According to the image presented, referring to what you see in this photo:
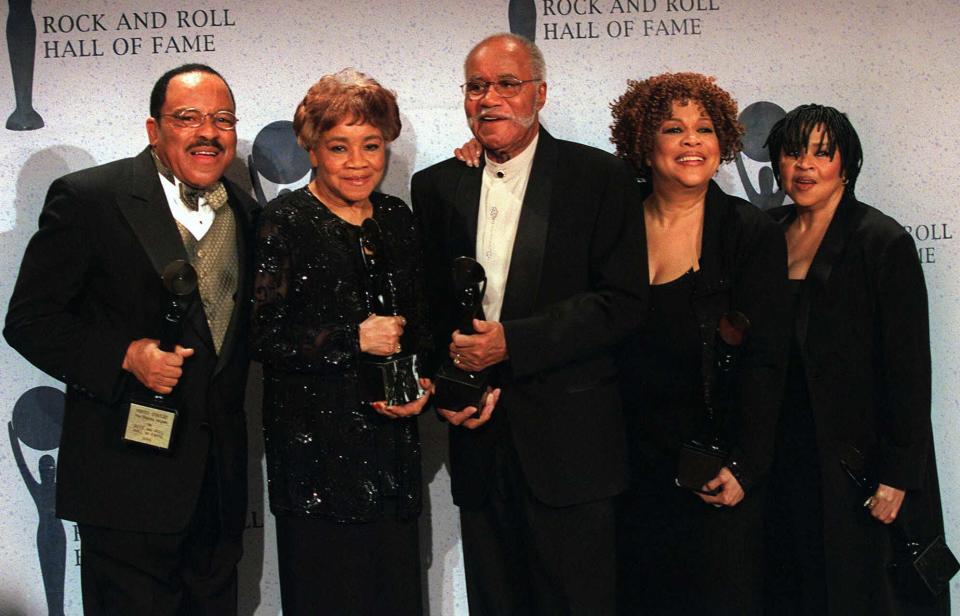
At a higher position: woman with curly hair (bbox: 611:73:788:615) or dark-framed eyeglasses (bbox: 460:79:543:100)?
dark-framed eyeglasses (bbox: 460:79:543:100)

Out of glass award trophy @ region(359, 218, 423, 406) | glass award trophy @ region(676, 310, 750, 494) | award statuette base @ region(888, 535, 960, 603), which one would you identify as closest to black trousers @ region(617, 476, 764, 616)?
glass award trophy @ region(676, 310, 750, 494)

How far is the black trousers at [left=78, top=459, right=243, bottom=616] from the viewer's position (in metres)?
2.53

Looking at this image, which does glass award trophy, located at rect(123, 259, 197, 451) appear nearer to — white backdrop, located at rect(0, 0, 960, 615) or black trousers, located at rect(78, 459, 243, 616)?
black trousers, located at rect(78, 459, 243, 616)

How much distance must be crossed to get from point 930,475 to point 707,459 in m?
0.76

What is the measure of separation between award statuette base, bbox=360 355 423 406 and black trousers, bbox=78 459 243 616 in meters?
0.51

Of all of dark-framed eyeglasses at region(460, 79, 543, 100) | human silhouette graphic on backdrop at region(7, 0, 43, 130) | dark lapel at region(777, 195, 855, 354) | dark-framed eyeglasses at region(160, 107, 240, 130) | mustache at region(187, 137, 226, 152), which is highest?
human silhouette graphic on backdrop at region(7, 0, 43, 130)

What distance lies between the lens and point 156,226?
8.24ft

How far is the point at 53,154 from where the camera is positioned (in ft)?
10.7

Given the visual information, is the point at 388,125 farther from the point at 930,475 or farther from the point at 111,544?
the point at 930,475

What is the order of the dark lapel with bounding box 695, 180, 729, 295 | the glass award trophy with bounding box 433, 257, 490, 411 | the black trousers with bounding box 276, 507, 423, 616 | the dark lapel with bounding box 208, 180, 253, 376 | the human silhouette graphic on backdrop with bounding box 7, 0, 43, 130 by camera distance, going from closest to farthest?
the glass award trophy with bounding box 433, 257, 490, 411 < the black trousers with bounding box 276, 507, 423, 616 < the dark lapel with bounding box 208, 180, 253, 376 < the dark lapel with bounding box 695, 180, 729, 295 < the human silhouette graphic on backdrop with bounding box 7, 0, 43, 130

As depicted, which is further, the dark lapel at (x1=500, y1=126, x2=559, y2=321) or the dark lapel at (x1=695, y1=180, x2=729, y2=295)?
the dark lapel at (x1=695, y1=180, x2=729, y2=295)

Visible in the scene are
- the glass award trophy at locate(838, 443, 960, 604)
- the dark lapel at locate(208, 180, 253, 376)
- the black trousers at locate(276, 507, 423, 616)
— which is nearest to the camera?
the black trousers at locate(276, 507, 423, 616)

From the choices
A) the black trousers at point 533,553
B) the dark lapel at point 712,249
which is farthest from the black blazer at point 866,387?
the black trousers at point 533,553

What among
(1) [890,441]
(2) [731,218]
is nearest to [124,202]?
(2) [731,218]
